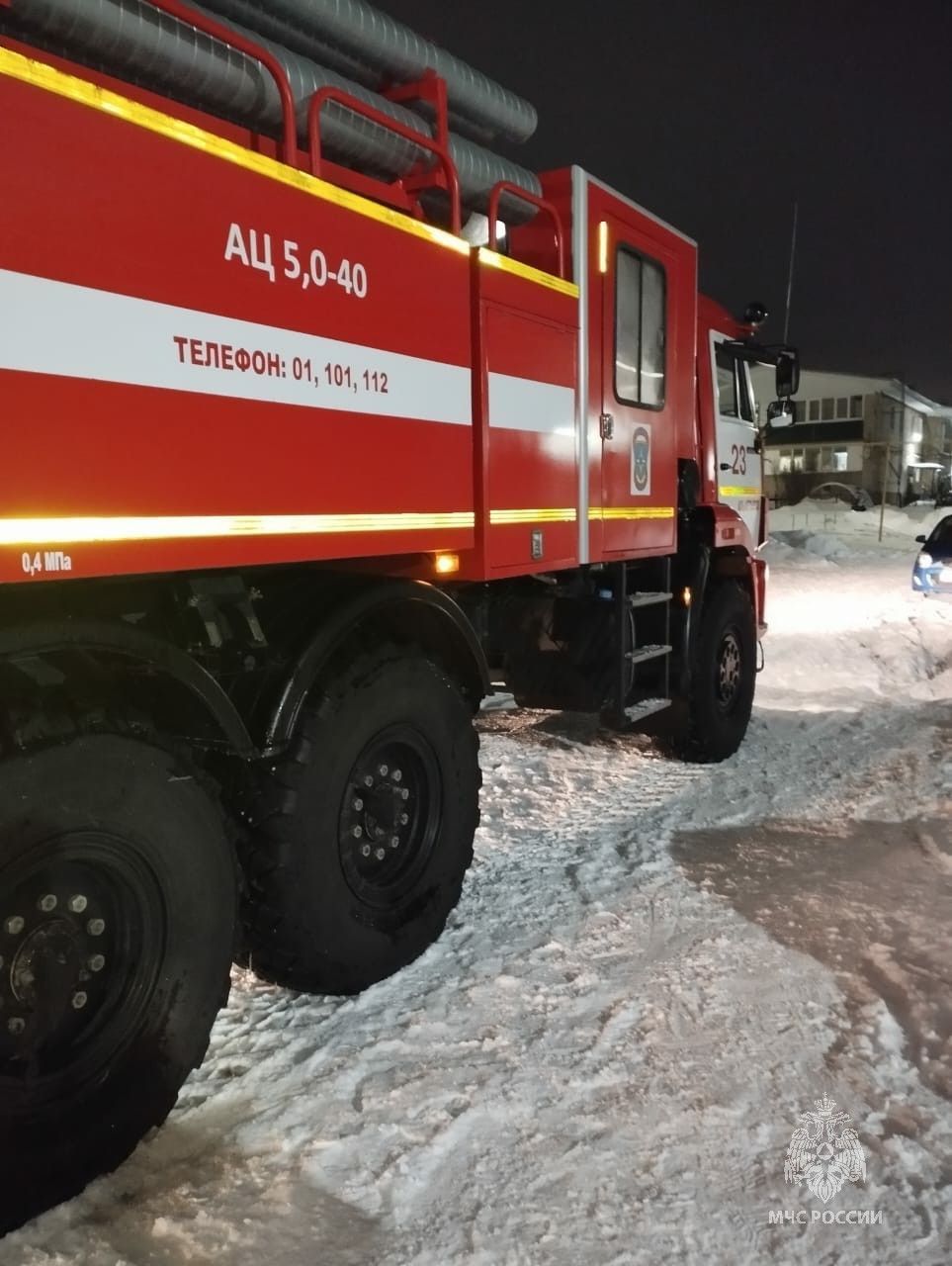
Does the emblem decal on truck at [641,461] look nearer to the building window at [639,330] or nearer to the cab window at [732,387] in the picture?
the building window at [639,330]

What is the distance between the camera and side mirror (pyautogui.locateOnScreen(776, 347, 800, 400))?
7.02 m

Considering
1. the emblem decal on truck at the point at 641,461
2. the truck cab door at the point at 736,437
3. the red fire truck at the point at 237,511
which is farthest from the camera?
the truck cab door at the point at 736,437

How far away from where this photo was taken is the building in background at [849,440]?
1900 inches

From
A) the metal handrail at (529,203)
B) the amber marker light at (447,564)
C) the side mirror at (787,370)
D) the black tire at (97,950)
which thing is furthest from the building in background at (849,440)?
the black tire at (97,950)

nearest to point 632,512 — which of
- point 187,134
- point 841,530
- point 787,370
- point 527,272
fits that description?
point 527,272

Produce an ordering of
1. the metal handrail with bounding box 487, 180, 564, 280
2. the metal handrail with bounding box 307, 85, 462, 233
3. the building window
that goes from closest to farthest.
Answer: the metal handrail with bounding box 307, 85, 462, 233 < the metal handrail with bounding box 487, 180, 564, 280 < the building window

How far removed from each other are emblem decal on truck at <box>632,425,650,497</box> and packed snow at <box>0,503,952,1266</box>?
187 cm

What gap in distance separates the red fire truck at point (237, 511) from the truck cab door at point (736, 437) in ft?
6.85

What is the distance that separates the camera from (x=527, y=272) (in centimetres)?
406

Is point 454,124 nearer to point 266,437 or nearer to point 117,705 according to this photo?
point 266,437

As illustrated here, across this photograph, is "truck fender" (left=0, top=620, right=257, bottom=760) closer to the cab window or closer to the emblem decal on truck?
the emblem decal on truck

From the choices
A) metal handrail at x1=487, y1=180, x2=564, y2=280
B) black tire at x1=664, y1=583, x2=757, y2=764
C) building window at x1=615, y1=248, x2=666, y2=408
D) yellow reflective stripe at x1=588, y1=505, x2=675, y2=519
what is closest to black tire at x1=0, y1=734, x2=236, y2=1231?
metal handrail at x1=487, y1=180, x2=564, y2=280

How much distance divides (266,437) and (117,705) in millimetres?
870

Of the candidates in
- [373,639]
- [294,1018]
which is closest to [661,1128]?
[294,1018]
